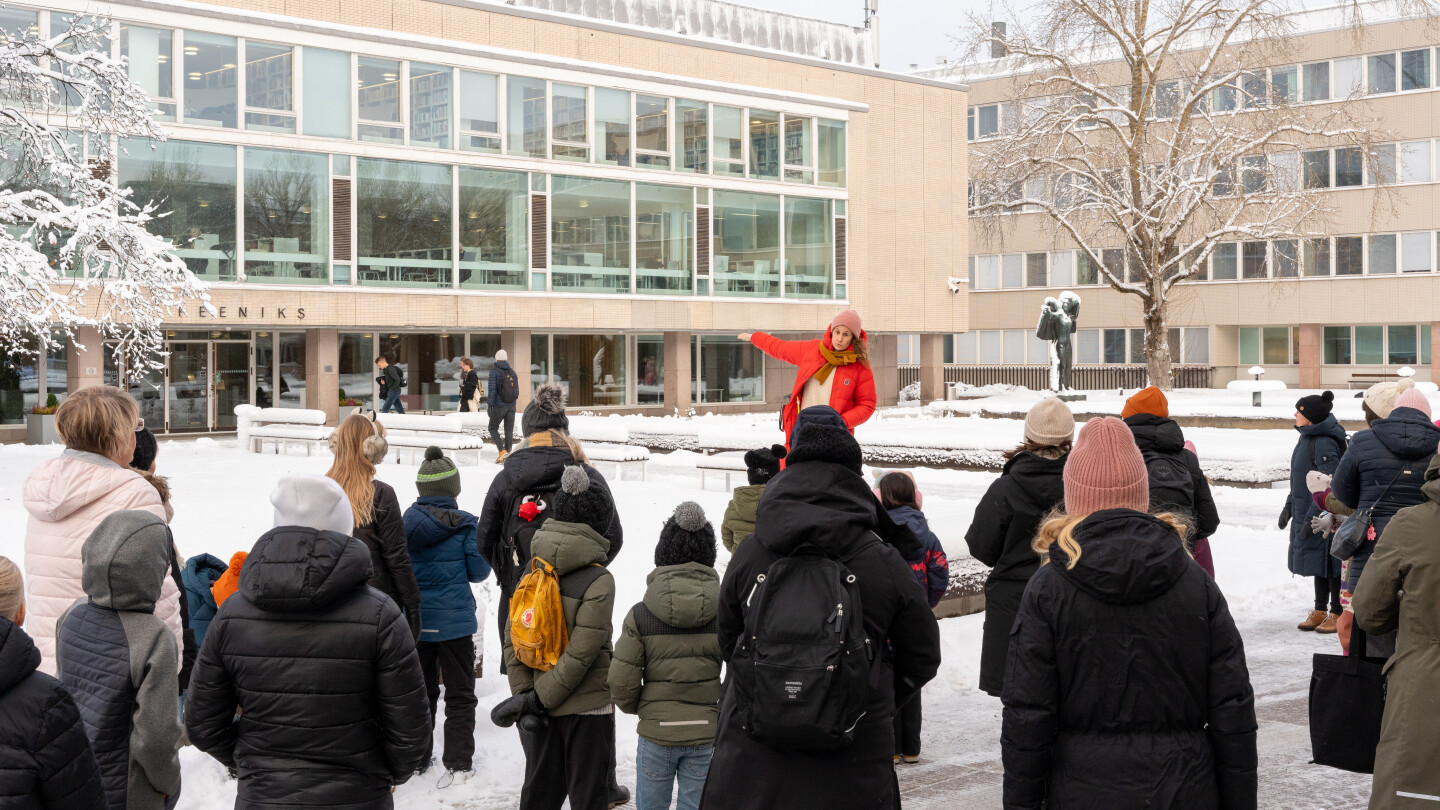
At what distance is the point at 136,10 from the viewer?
92.4ft

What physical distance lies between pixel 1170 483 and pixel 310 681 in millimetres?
4561

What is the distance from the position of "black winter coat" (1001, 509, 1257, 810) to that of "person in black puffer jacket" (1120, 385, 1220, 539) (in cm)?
314

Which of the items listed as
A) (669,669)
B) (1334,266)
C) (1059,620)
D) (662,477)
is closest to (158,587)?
(669,669)

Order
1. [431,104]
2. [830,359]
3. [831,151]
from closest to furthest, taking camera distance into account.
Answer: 1. [830,359]
2. [431,104]
3. [831,151]

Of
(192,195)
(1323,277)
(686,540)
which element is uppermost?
(1323,277)

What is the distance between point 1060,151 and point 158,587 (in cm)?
3429

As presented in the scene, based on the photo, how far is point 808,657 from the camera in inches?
136

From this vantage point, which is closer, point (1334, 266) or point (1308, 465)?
point (1308, 465)

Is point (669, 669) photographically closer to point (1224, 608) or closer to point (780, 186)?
point (1224, 608)

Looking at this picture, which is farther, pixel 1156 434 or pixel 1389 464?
pixel 1389 464

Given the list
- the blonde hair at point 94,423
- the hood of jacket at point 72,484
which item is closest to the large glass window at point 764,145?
the blonde hair at point 94,423

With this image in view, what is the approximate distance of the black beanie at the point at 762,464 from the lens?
547cm

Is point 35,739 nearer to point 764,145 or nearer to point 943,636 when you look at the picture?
point 943,636

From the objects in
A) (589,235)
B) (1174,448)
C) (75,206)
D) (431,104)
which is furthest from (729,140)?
(1174,448)
